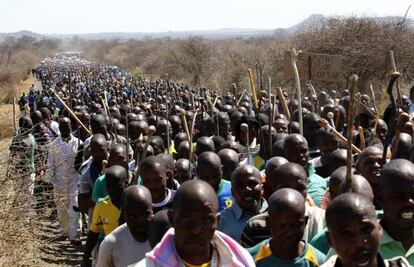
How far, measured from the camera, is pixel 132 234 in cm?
361

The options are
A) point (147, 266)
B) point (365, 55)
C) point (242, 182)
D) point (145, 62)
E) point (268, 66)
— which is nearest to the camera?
point (147, 266)

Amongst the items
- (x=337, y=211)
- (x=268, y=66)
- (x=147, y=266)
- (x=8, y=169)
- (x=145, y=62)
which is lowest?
(x=145, y=62)

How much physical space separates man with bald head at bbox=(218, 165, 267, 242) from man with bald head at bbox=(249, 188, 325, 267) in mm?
799

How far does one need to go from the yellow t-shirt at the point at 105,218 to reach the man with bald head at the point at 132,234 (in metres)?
0.86

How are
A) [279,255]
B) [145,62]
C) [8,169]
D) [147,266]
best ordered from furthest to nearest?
[145,62]
[8,169]
[279,255]
[147,266]

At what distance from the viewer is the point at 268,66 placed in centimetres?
2406

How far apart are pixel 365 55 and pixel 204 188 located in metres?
16.5

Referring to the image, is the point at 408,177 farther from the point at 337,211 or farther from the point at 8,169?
the point at 8,169

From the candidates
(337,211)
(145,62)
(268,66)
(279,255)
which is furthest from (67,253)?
(145,62)

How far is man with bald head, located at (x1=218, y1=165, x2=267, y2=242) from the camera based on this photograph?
155 inches

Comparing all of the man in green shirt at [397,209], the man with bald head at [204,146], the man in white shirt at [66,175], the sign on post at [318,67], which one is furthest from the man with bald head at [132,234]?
the sign on post at [318,67]

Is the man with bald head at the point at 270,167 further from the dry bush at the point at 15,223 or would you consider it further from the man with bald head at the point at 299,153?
the dry bush at the point at 15,223

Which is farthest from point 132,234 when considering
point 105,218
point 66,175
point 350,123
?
point 66,175

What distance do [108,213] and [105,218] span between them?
0.04 m
